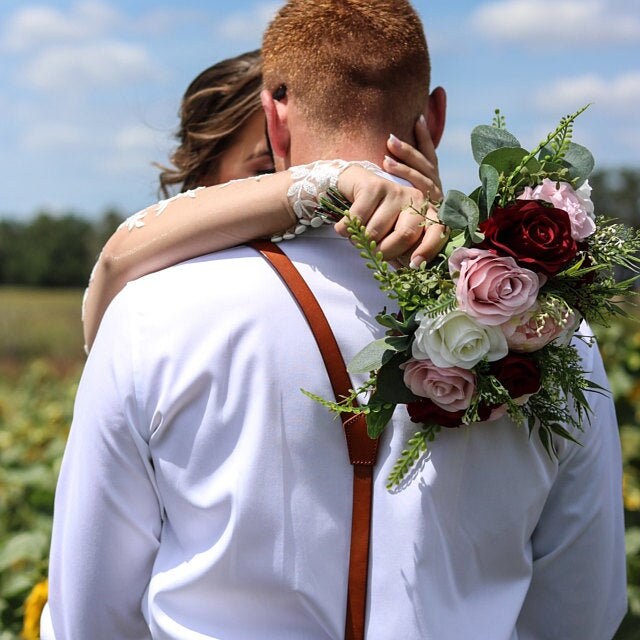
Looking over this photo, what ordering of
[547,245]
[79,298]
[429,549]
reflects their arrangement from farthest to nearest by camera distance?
[79,298], [429,549], [547,245]

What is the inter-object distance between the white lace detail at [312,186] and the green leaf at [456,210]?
165mm

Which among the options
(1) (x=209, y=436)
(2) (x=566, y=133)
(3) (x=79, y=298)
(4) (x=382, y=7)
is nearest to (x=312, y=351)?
(1) (x=209, y=436)

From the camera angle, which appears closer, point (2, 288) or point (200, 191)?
point (200, 191)

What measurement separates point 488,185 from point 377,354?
0.35m

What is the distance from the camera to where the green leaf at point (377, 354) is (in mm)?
1645

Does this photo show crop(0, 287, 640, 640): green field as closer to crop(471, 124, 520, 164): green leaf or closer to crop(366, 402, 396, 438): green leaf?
crop(366, 402, 396, 438): green leaf

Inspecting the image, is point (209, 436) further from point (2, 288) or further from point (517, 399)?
point (2, 288)

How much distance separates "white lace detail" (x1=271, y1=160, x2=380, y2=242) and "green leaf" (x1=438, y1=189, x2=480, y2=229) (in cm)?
16

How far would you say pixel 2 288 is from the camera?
30.1 m

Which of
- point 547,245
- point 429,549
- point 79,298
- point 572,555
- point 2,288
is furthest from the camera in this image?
point 2,288

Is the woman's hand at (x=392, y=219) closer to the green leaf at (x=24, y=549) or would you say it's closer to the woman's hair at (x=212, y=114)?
the woman's hair at (x=212, y=114)

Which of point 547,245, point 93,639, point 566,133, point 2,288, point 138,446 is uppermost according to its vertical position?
point 566,133

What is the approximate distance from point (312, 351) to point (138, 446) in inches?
14.6

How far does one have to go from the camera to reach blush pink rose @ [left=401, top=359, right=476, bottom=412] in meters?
1.64
